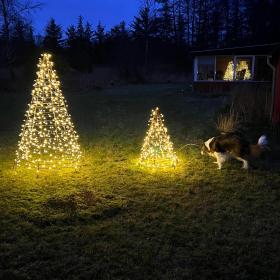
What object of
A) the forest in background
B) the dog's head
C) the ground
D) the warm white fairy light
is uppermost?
the forest in background

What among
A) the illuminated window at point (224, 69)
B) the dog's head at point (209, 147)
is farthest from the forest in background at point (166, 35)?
the dog's head at point (209, 147)

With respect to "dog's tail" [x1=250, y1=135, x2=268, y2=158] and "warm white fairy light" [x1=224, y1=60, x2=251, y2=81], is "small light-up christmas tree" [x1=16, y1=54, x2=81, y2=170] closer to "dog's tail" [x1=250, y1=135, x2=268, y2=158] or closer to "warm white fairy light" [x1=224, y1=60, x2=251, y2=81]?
"dog's tail" [x1=250, y1=135, x2=268, y2=158]

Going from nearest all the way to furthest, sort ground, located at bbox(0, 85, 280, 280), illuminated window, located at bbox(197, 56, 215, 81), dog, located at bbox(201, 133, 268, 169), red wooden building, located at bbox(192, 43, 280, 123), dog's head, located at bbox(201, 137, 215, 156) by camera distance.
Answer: ground, located at bbox(0, 85, 280, 280)
dog, located at bbox(201, 133, 268, 169)
dog's head, located at bbox(201, 137, 215, 156)
red wooden building, located at bbox(192, 43, 280, 123)
illuminated window, located at bbox(197, 56, 215, 81)

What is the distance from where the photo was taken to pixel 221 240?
3.67 meters

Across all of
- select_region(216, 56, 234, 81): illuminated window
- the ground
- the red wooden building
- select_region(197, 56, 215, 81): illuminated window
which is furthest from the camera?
select_region(216, 56, 234, 81): illuminated window

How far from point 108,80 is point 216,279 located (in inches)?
1009

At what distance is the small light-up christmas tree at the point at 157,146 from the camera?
6.36 meters

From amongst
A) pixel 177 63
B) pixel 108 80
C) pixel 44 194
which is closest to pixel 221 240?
pixel 44 194

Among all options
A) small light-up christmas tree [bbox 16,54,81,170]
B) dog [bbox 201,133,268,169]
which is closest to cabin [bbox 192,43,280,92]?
dog [bbox 201,133,268,169]

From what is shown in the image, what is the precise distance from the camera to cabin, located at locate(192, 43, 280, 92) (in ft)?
64.3

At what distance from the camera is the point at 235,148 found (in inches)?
234

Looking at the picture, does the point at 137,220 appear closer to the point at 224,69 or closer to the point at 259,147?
the point at 259,147

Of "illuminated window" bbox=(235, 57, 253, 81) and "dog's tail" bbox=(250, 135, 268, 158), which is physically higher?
"illuminated window" bbox=(235, 57, 253, 81)

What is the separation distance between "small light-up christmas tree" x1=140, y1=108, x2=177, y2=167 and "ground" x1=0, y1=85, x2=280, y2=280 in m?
0.31
